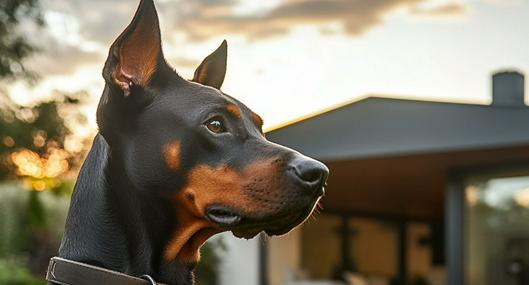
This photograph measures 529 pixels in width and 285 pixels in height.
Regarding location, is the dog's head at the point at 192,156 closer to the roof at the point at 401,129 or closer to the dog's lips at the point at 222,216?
the dog's lips at the point at 222,216

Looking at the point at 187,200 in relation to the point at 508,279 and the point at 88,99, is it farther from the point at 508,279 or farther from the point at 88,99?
the point at 88,99

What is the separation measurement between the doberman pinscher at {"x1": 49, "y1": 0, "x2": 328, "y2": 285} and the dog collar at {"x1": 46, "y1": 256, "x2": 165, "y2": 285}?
0.10 feet

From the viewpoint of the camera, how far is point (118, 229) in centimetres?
183

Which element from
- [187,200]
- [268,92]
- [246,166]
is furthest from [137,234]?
[268,92]

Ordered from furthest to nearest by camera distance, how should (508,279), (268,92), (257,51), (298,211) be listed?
(508,279), (257,51), (268,92), (298,211)

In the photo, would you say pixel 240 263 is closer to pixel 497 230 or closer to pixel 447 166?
pixel 447 166

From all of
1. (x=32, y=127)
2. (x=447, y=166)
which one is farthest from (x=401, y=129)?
(x=32, y=127)

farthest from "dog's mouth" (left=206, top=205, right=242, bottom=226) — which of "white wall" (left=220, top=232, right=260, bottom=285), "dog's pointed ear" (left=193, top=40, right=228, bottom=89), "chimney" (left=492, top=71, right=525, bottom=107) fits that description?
"white wall" (left=220, top=232, right=260, bottom=285)

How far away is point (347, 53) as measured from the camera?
35.9ft

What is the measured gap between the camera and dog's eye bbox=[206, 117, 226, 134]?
72.1 inches

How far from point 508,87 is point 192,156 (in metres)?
9.41

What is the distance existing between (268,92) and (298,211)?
6.40m

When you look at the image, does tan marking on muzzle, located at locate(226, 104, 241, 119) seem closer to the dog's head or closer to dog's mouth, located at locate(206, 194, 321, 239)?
the dog's head

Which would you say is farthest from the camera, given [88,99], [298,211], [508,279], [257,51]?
[88,99]
